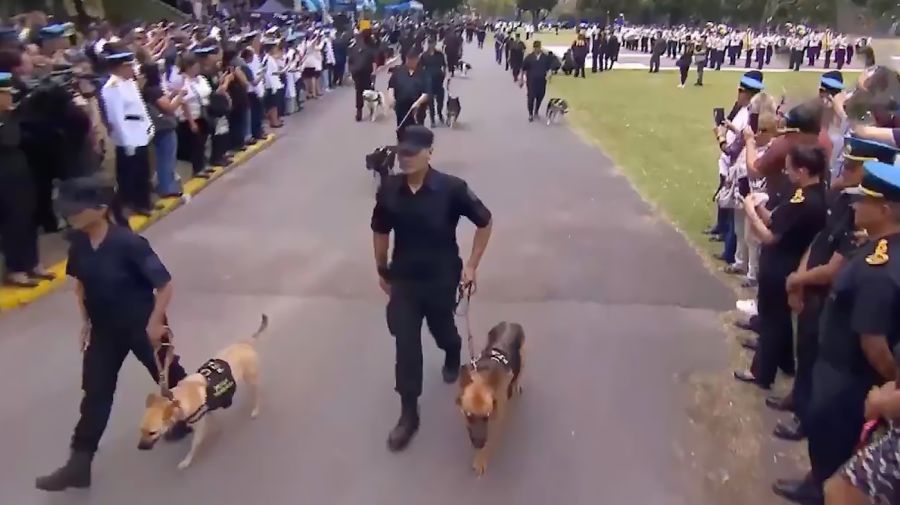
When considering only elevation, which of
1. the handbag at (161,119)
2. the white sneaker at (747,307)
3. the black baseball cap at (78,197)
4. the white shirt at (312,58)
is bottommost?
the white sneaker at (747,307)

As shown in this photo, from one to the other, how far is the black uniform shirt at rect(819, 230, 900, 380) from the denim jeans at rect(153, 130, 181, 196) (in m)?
8.63

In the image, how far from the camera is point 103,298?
4391 mm

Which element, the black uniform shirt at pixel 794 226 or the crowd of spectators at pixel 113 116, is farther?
the crowd of spectators at pixel 113 116

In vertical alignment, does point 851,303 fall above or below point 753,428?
above

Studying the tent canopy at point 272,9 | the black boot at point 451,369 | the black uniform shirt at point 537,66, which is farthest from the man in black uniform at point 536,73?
the tent canopy at point 272,9

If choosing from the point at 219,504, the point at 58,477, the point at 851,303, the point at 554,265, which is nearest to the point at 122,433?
the point at 58,477

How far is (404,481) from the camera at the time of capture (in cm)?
477

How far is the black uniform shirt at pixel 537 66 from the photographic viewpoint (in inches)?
727

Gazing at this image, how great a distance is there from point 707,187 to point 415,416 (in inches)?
325

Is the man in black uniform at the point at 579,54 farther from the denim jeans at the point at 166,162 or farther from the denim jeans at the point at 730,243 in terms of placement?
the denim jeans at the point at 730,243

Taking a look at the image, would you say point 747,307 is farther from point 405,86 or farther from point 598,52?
point 598,52

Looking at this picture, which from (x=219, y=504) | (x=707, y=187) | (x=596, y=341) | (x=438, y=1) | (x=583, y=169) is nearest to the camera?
(x=219, y=504)

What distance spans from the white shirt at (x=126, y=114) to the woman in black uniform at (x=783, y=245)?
21.2ft

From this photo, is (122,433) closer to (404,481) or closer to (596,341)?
(404,481)
